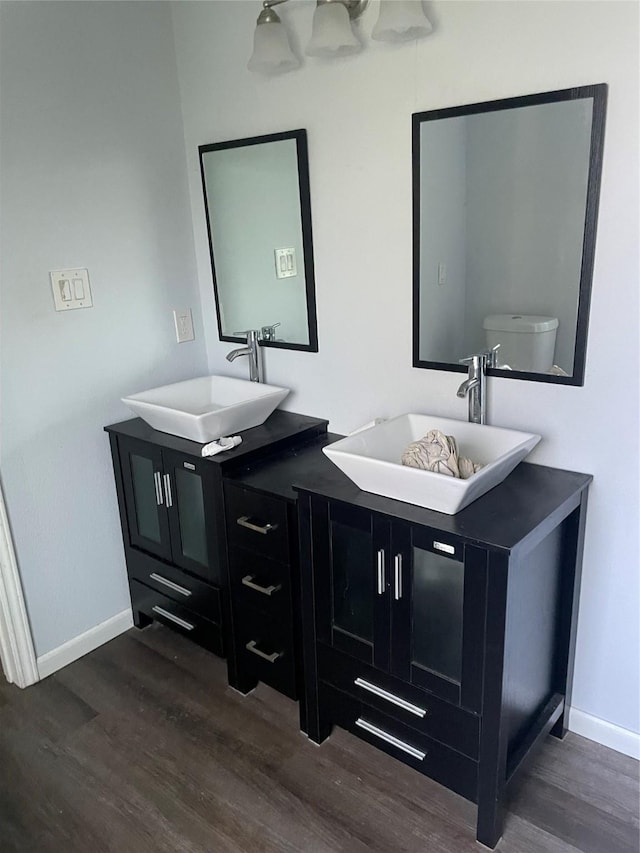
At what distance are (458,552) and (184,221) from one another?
1.69 metres

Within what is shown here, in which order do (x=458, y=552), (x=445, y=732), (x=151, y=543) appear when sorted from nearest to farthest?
1. (x=458, y=552)
2. (x=445, y=732)
3. (x=151, y=543)

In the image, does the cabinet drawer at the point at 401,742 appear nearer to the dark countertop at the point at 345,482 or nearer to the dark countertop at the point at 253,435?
the dark countertop at the point at 345,482

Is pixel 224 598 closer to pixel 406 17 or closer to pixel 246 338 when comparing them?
pixel 246 338

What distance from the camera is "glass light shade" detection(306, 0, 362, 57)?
1779mm

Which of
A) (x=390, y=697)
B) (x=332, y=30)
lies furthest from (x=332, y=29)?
(x=390, y=697)

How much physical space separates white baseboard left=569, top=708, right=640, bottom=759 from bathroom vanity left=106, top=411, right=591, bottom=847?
0.18 feet

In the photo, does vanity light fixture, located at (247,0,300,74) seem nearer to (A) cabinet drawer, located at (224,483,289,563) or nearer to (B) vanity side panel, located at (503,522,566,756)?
(A) cabinet drawer, located at (224,483,289,563)

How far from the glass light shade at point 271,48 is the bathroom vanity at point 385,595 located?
3.69 ft

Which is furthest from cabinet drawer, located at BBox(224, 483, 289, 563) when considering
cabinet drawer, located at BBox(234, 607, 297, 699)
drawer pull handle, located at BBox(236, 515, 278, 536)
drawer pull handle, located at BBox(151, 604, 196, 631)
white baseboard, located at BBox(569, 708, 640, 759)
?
white baseboard, located at BBox(569, 708, 640, 759)

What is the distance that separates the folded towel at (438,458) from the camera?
1608mm

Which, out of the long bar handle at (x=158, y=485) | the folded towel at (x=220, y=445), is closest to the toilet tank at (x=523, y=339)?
the folded towel at (x=220, y=445)

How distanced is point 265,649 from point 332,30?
70.4 inches

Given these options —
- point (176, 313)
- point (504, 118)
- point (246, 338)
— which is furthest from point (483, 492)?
point (176, 313)

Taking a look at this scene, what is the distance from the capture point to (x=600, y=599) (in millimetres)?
1790
